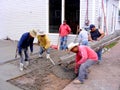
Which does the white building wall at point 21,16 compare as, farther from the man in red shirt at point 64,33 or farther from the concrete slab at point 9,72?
the concrete slab at point 9,72

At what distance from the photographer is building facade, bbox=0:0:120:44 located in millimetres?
14367

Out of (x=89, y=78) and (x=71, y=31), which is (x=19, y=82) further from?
(x=71, y=31)

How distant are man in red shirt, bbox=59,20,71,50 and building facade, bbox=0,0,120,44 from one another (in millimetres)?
585

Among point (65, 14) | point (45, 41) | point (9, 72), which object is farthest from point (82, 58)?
point (65, 14)

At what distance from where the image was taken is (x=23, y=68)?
9.04m

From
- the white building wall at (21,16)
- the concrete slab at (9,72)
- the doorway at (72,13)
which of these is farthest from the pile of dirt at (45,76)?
the white building wall at (21,16)

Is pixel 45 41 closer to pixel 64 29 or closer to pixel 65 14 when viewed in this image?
pixel 64 29

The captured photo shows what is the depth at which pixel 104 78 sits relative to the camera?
27.8ft

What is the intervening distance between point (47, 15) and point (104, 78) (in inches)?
304

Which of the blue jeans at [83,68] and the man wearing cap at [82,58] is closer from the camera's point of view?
the man wearing cap at [82,58]

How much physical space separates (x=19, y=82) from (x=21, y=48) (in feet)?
4.41

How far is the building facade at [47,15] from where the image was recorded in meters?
14.4

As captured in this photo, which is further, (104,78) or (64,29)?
(64,29)

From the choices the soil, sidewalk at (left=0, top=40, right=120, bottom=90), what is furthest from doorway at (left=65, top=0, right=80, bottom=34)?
the soil
